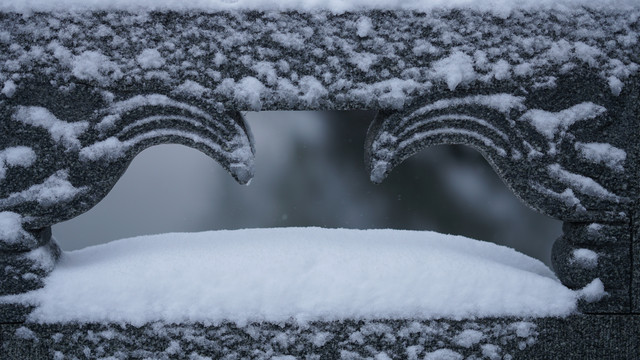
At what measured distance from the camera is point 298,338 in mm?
1541

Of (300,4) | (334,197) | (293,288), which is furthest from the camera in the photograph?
(334,197)

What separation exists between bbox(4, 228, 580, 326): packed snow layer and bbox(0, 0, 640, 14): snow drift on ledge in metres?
0.64

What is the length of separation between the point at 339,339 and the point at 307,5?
820 millimetres

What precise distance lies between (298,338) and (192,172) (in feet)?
14.9

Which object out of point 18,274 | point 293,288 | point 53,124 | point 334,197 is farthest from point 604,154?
point 334,197

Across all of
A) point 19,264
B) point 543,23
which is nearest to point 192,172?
point 19,264

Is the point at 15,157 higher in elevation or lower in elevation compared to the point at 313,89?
lower

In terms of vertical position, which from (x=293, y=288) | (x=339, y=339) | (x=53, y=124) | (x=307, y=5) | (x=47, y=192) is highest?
(x=307, y=5)

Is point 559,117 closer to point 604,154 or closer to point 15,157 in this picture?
point 604,154

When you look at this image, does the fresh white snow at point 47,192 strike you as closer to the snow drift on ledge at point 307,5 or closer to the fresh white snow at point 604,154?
the snow drift on ledge at point 307,5

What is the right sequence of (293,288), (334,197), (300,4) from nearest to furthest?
(300,4)
(293,288)
(334,197)

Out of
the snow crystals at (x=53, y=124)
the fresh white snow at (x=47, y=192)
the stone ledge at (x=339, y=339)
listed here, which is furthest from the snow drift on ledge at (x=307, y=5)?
the stone ledge at (x=339, y=339)

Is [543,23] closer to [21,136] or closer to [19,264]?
[21,136]

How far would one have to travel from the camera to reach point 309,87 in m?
1.47
